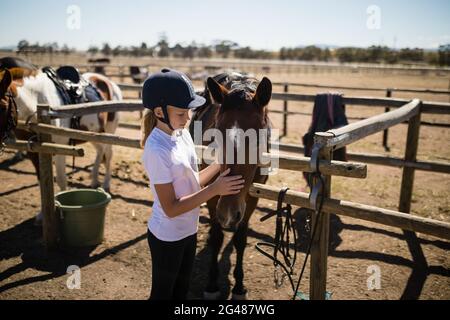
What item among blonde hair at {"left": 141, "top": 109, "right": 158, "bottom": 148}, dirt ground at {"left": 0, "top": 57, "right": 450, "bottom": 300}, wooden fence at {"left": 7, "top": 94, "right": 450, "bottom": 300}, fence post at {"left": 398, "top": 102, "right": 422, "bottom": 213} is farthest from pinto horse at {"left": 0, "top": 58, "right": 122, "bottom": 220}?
fence post at {"left": 398, "top": 102, "right": 422, "bottom": 213}

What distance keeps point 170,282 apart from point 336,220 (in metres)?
3.52

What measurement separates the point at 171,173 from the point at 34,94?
152 inches

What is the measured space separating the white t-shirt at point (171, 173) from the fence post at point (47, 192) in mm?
2400

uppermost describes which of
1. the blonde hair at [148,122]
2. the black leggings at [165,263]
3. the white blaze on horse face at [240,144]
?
the blonde hair at [148,122]

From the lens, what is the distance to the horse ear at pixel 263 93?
2.32 meters

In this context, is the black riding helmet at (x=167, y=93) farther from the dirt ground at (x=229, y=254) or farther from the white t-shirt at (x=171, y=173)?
the dirt ground at (x=229, y=254)

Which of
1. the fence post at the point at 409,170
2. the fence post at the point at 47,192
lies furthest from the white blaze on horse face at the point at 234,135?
the fence post at the point at 409,170

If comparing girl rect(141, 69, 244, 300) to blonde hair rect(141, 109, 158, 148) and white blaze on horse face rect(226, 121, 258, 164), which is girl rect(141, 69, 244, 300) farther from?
white blaze on horse face rect(226, 121, 258, 164)

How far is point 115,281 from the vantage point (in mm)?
3619

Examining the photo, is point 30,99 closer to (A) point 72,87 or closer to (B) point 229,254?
(A) point 72,87

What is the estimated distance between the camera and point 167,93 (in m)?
1.98

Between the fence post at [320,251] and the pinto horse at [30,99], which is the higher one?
the pinto horse at [30,99]

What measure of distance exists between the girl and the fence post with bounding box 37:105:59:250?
2293mm

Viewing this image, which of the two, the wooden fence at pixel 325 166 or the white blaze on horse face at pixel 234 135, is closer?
the wooden fence at pixel 325 166
